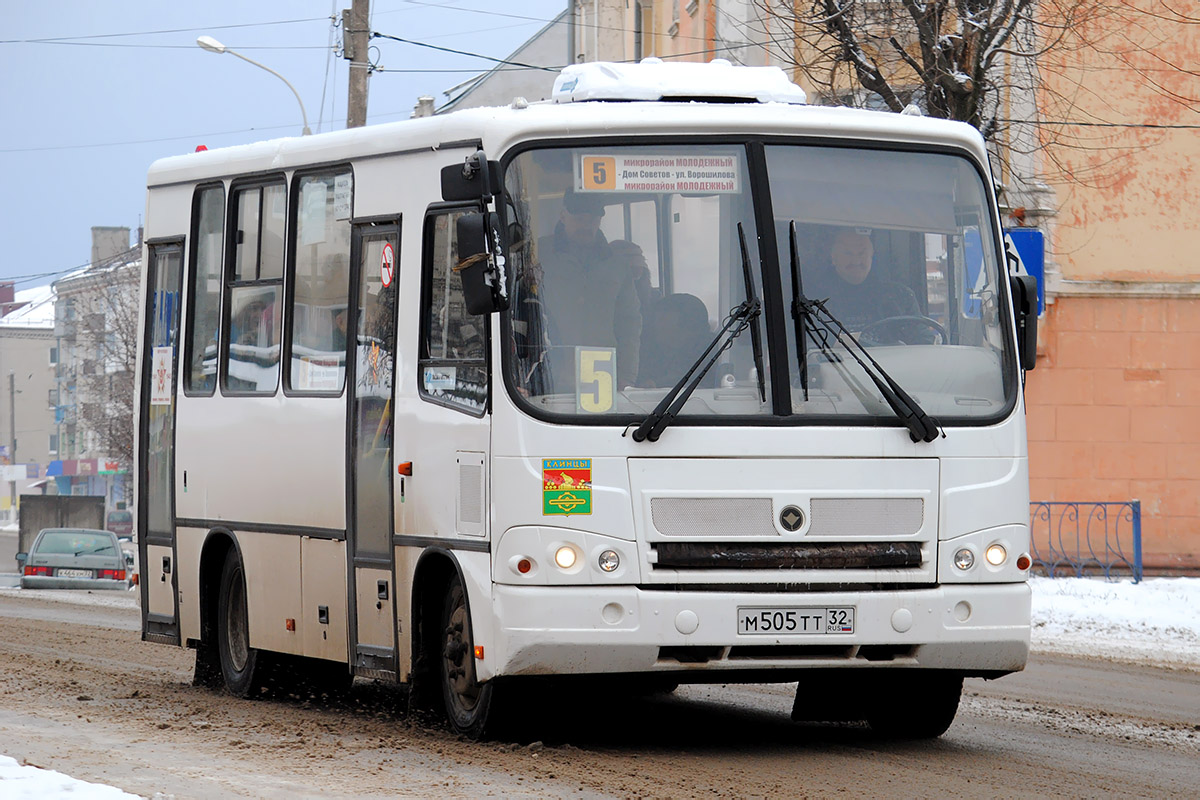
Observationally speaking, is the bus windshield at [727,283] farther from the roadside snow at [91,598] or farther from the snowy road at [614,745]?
the roadside snow at [91,598]

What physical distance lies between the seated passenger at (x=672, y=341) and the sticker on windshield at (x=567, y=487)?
483 millimetres

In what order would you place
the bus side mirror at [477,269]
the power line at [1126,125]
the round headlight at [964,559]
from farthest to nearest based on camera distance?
the power line at [1126,125], the round headlight at [964,559], the bus side mirror at [477,269]

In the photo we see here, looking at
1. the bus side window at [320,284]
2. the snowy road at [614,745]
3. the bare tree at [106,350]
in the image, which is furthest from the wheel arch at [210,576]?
the bare tree at [106,350]

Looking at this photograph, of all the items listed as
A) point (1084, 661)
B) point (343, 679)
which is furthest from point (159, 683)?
point (1084, 661)

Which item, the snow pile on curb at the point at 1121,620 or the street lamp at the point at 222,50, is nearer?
the snow pile on curb at the point at 1121,620

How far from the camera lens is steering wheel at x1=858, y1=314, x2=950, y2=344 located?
29.2 feet

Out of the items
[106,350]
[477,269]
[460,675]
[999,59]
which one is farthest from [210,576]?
[106,350]

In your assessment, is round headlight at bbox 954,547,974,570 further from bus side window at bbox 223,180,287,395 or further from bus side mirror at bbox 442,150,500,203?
bus side window at bbox 223,180,287,395

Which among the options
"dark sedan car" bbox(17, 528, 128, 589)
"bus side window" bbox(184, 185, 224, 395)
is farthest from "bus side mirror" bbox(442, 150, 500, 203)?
"dark sedan car" bbox(17, 528, 128, 589)

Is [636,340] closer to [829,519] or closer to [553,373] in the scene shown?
[553,373]

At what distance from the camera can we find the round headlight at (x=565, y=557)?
8430 millimetres

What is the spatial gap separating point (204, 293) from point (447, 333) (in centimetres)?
346

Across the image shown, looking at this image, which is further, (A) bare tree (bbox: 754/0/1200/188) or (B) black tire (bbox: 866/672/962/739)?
(A) bare tree (bbox: 754/0/1200/188)

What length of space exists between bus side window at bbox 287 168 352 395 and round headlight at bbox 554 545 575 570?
2.38 metres
